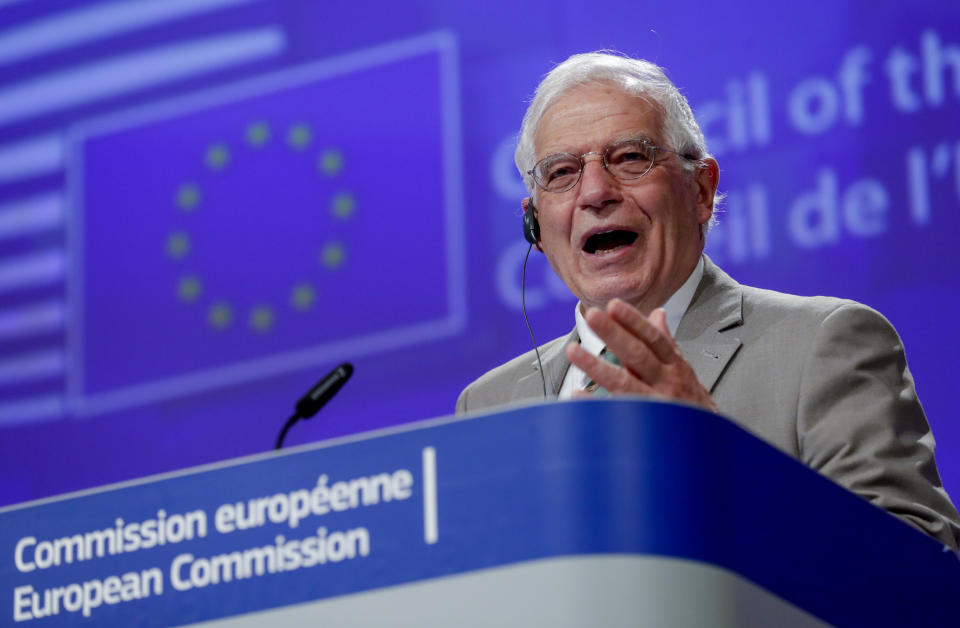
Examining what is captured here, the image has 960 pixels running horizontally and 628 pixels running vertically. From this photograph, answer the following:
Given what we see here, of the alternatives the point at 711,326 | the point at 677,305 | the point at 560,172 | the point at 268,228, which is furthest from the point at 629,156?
the point at 268,228

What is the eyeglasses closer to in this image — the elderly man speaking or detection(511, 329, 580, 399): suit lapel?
the elderly man speaking

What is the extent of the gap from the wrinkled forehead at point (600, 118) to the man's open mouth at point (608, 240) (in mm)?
150

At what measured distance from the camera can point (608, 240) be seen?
2324 millimetres

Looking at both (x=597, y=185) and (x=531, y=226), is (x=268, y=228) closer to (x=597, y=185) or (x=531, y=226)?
(x=531, y=226)

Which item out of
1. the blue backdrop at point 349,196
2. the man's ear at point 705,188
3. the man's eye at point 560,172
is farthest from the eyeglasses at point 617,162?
the blue backdrop at point 349,196

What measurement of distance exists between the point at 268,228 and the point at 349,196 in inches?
9.9

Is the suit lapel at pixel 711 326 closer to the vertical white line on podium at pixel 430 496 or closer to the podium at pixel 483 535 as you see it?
the podium at pixel 483 535

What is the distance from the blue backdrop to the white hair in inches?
21.1

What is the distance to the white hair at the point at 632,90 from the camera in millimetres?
2365

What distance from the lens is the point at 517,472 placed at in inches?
42.6

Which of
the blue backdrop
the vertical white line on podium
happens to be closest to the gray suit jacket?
the vertical white line on podium

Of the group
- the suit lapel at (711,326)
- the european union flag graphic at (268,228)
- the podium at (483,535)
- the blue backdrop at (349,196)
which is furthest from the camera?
the european union flag graphic at (268,228)

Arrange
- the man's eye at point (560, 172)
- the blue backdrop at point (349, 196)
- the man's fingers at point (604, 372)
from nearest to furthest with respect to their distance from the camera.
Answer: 1. the man's fingers at point (604, 372)
2. the man's eye at point (560, 172)
3. the blue backdrop at point (349, 196)

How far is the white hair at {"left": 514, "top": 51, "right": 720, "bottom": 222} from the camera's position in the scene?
237 cm
